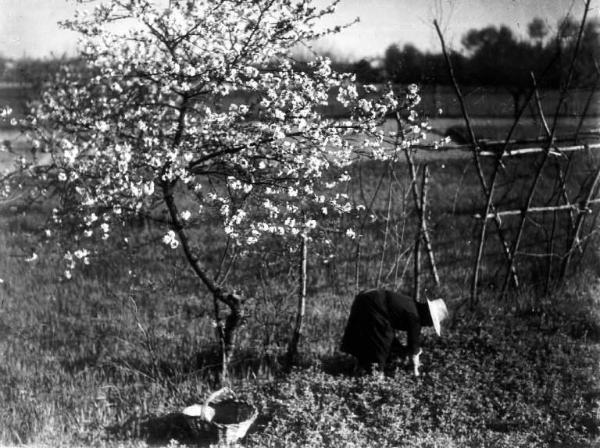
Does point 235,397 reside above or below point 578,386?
above

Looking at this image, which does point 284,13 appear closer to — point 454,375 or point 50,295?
point 454,375

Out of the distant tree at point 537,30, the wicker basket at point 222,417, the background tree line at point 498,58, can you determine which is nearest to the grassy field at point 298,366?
the wicker basket at point 222,417

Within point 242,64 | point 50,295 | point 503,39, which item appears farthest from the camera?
point 503,39

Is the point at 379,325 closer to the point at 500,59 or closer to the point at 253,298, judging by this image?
the point at 253,298

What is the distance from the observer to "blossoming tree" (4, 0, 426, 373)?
4871 millimetres

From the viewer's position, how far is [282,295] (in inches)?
280

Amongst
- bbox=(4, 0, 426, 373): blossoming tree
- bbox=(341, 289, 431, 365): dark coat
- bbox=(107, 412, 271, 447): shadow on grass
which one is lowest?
bbox=(107, 412, 271, 447): shadow on grass

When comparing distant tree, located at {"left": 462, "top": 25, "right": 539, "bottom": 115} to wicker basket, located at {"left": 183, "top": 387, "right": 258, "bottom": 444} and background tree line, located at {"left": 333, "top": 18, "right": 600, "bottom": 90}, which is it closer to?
background tree line, located at {"left": 333, "top": 18, "right": 600, "bottom": 90}

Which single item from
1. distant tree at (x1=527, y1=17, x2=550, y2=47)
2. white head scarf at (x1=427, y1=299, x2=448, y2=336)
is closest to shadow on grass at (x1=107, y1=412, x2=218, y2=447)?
white head scarf at (x1=427, y1=299, x2=448, y2=336)

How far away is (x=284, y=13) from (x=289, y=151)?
3.70 ft

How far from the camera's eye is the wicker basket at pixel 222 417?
4.71 metres

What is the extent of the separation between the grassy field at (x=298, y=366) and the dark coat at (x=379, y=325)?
31cm

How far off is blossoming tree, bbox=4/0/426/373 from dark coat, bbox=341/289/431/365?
1.01 metres

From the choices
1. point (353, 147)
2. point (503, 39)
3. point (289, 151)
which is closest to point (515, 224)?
point (503, 39)
